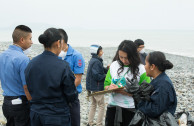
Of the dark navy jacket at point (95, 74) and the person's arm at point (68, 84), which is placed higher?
the person's arm at point (68, 84)

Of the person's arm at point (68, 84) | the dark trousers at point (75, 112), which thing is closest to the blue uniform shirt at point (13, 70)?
the person's arm at point (68, 84)

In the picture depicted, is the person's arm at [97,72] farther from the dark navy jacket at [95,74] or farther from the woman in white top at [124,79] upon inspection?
the woman in white top at [124,79]

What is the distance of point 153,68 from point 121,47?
777mm

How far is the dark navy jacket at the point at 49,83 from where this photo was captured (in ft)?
8.64

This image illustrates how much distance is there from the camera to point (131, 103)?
350cm

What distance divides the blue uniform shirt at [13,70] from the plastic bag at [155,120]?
172 centimetres

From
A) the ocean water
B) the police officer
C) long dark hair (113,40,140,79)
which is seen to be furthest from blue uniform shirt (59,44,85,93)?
the ocean water

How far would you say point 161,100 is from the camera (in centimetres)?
273

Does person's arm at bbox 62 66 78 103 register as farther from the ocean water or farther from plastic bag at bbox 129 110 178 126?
the ocean water

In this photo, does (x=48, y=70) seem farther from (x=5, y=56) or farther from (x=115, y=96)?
(x=115, y=96)

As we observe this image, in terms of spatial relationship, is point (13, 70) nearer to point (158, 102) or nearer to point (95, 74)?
point (158, 102)

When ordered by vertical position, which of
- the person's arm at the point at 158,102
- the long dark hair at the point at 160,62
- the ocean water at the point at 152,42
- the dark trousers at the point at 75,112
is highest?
the long dark hair at the point at 160,62

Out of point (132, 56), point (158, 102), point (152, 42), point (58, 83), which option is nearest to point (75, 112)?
point (58, 83)

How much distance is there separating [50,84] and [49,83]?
0.02m
